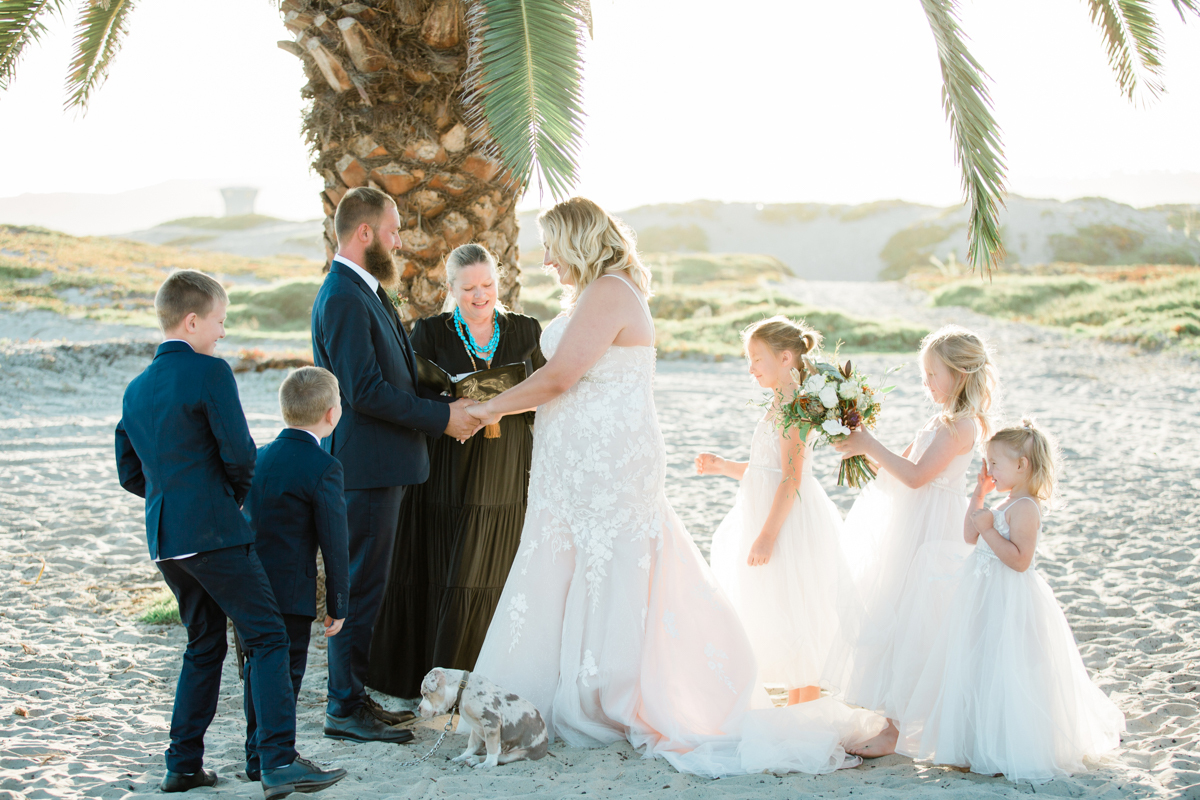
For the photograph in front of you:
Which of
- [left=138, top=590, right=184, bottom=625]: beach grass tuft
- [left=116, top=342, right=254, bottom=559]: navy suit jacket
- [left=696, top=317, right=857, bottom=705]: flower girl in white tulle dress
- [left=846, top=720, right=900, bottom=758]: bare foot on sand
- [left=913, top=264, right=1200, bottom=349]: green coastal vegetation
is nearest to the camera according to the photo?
[left=116, top=342, right=254, bottom=559]: navy suit jacket

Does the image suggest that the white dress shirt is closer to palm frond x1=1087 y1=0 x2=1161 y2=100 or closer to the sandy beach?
the sandy beach

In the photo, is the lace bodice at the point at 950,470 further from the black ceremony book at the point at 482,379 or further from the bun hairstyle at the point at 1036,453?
the black ceremony book at the point at 482,379

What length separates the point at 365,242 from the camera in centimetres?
358

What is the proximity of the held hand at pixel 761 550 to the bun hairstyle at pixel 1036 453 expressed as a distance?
1.01m

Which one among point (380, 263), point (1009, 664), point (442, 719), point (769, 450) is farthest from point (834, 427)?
point (442, 719)

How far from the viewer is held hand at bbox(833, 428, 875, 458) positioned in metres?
3.54

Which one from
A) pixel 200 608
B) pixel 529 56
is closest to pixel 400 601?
pixel 200 608

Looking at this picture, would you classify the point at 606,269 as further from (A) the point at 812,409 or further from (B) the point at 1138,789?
(B) the point at 1138,789

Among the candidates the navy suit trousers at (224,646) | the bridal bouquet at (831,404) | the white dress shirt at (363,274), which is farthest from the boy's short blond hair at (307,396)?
the bridal bouquet at (831,404)

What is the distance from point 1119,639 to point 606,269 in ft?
12.1

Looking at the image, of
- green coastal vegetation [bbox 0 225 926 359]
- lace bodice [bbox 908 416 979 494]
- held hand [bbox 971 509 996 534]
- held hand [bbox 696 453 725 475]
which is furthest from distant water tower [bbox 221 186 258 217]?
held hand [bbox 971 509 996 534]

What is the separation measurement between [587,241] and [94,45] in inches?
172

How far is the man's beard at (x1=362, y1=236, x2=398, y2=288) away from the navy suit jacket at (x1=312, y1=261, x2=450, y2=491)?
0.34ft

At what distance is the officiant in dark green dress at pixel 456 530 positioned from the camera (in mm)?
3861
